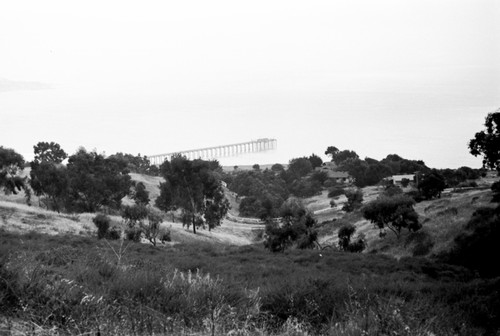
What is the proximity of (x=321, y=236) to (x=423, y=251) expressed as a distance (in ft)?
41.9

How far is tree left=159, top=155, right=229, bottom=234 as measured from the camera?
40.4 metres

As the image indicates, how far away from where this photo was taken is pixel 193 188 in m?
41.4

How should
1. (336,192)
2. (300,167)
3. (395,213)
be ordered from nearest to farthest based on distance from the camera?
(395,213) < (336,192) < (300,167)

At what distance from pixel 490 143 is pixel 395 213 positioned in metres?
8.23

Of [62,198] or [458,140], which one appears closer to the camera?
[62,198]

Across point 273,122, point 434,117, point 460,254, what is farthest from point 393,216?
point 273,122

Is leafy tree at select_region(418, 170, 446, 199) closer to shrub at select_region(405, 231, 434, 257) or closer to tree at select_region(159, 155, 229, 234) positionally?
shrub at select_region(405, 231, 434, 257)

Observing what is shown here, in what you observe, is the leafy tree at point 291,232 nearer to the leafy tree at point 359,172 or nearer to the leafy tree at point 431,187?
the leafy tree at point 431,187

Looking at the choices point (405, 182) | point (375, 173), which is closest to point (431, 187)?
point (405, 182)

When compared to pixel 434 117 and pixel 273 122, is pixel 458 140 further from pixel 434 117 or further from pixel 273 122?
pixel 273 122

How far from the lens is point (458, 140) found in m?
119

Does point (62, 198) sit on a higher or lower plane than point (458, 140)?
lower

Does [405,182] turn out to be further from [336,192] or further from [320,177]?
[320,177]

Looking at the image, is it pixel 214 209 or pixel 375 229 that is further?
pixel 214 209
